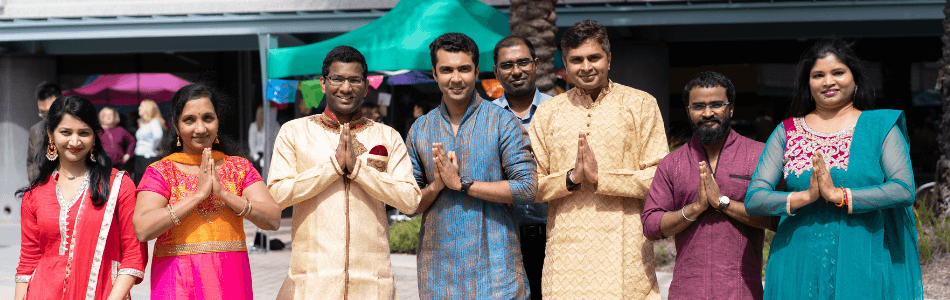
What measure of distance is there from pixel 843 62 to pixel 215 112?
243 centimetres

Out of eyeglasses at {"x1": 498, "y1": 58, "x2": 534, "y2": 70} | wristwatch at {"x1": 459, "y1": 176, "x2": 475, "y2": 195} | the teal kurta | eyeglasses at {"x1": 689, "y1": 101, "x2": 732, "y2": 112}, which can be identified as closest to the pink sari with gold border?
wristwatch at {"x1": 459, "y1": 176, "x2": 475, "y2": 195}

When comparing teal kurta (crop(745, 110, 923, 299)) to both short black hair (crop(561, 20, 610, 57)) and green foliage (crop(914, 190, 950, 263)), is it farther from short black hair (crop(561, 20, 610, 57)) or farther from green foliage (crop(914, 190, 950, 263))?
green foliage (crop(914, 190, 950, 263))

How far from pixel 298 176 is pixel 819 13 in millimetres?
8752

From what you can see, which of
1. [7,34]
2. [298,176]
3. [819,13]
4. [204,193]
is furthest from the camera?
[7,34]

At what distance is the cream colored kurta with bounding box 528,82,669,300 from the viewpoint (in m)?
3.21

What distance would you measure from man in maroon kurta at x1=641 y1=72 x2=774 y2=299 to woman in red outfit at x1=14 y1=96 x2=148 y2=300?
2.08 m

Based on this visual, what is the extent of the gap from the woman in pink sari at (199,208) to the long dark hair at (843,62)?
2113mm

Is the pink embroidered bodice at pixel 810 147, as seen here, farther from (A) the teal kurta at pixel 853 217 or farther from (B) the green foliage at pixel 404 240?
(B) the green foliage at pixel 404 240

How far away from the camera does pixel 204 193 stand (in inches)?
111

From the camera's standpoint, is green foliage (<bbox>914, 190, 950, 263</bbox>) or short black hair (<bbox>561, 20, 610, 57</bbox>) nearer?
short black hair (<bbox>561, 20, 610, 57</bbox>)

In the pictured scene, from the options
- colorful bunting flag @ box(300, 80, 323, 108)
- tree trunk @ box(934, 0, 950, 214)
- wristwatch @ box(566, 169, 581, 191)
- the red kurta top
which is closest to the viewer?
the red kurta top

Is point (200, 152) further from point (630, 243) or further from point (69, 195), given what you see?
point (630, 243)

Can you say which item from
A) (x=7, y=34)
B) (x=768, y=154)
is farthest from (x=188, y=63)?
(x=768, y=154)

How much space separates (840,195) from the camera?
2662 mm
